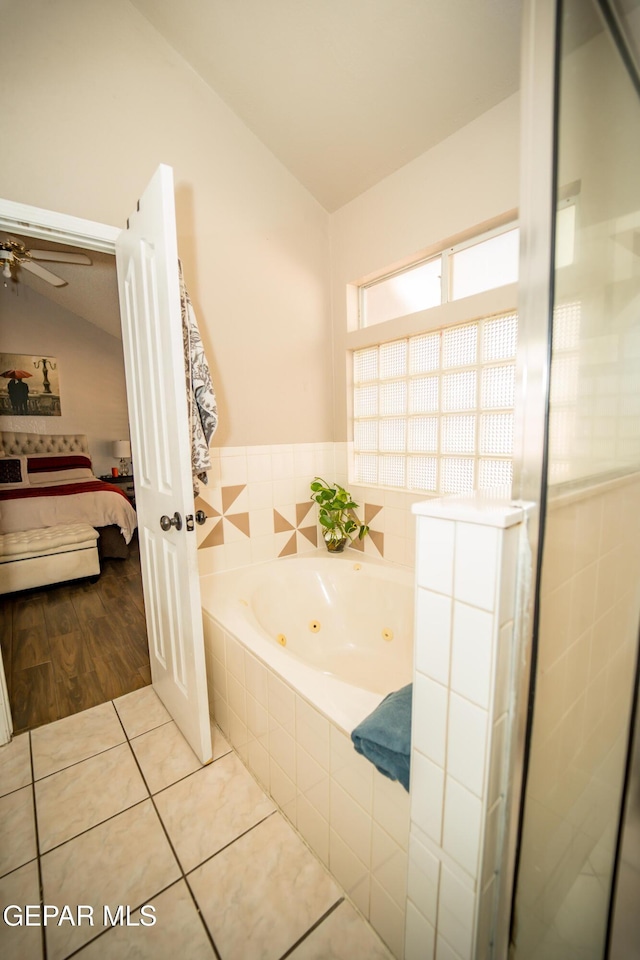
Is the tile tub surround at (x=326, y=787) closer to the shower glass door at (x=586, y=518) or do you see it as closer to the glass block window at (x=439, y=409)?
the shower glass door at (x=586, y=518)

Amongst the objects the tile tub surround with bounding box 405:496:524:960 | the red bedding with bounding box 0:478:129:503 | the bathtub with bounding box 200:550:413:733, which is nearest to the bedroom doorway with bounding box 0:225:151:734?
the red bedding with bounding box 0:478:129:503

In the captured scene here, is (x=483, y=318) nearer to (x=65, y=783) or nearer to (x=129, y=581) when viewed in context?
(x=65, y=783)

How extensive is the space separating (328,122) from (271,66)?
0.95 feet

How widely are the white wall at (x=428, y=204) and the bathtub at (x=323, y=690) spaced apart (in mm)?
1019

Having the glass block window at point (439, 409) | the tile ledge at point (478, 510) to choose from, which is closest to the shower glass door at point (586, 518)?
the tile ledge at point (478, 510)

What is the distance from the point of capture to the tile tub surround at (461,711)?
0.57 metres

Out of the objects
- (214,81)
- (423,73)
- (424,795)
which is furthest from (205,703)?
(214,81)

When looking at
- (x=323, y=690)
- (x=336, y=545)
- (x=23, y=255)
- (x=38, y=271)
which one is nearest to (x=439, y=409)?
(x=336, y=545)

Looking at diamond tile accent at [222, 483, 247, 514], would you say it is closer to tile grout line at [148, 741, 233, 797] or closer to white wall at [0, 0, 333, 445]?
white wall at [0, 0, 333, 445]

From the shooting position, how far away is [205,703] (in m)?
1.34

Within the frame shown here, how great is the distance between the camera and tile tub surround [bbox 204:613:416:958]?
85cm

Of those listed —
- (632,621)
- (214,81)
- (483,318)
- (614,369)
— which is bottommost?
(632,621)

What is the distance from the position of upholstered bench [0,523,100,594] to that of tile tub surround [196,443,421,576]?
5.93 feet

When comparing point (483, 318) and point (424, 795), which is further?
point (483, 318)
